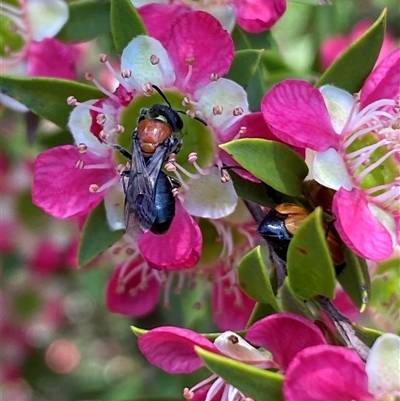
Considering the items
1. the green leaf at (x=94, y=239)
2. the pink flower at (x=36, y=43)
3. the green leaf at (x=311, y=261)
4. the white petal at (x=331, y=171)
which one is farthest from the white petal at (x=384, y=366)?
the pink flower at (x=36, y=43)

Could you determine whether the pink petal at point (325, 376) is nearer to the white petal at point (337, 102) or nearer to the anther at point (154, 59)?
the white petal at point (337, 102)

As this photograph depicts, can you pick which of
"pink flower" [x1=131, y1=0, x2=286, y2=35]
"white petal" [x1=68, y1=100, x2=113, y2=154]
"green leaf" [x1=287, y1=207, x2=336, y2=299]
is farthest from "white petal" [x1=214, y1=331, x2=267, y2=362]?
"pink flower" [x1=131, y1=0, x2=286, y2=35]

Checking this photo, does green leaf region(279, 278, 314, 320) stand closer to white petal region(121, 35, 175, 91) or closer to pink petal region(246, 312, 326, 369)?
pink petal region(246, 312, 326, 369)

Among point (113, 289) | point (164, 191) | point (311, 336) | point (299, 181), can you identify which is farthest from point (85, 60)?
point (311, 336)

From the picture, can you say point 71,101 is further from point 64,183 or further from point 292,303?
point 292,303

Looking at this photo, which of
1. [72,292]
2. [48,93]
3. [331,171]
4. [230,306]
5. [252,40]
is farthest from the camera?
[72,292]

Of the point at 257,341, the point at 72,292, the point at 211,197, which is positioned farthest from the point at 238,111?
the point at 72,292

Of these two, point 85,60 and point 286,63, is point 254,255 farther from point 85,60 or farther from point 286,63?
point 85,60
